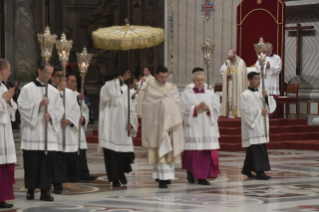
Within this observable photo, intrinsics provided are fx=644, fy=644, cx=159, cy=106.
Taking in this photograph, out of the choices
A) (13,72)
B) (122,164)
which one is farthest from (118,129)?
(13,72)

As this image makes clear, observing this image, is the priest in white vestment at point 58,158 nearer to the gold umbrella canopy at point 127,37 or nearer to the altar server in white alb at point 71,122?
the altar server in white alb at point 71,122

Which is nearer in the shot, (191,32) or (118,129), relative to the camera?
(118,129)

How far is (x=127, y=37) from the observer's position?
436 inches

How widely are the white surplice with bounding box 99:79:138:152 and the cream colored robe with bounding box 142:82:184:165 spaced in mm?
269

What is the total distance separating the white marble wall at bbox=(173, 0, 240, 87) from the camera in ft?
57.9

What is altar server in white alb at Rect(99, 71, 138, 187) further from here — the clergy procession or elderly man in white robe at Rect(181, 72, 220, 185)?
elderly man in white robe at Rect(181, 72, 220, 185)

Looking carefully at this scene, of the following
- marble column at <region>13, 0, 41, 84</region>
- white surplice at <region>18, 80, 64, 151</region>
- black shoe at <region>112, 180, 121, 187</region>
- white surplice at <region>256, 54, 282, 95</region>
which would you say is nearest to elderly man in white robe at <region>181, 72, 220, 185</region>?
black shoe at <region>112, 180, 121, 187</region>

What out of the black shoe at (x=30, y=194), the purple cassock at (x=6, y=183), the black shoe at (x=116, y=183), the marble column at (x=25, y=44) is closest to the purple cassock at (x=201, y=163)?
the black shoe at (x=116, y=183)

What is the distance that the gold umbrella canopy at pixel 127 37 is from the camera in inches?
437

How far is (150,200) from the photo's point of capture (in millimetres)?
7215

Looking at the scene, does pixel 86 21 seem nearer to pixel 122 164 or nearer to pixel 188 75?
pixel 188 75

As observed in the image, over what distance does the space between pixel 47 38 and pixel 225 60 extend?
35.4ft

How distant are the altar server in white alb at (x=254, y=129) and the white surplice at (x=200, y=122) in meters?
0.69

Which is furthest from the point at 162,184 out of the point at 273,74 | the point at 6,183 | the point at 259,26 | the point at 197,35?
the point at 197,35
